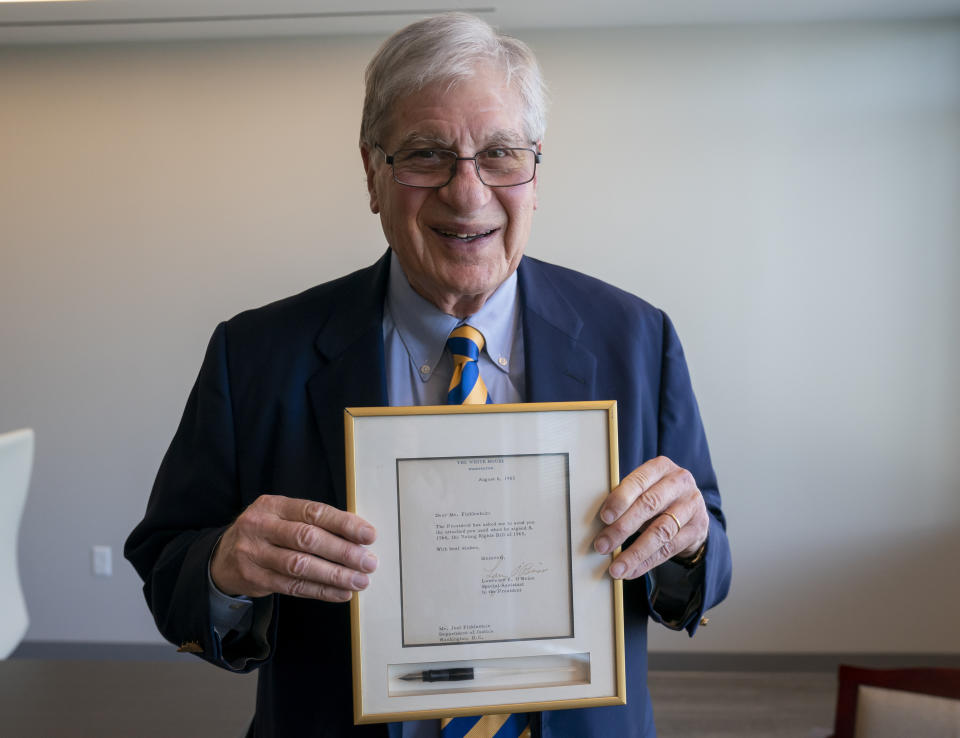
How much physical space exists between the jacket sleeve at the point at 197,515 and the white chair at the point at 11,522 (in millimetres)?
2047

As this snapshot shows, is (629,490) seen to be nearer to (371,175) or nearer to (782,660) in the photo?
(371,175)

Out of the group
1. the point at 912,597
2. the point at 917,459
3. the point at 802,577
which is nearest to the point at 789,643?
the point at 802,577

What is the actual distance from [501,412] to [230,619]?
49cm

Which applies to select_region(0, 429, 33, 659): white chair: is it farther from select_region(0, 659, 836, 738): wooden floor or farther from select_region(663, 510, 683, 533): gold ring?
select_region(663, 510, 683, 533): gold ring

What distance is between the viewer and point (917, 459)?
3984mm

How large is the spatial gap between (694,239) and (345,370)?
311cm

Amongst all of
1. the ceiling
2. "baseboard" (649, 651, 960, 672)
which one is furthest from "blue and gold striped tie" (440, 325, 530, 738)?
"baseboard" (649, 651, 960, 672)

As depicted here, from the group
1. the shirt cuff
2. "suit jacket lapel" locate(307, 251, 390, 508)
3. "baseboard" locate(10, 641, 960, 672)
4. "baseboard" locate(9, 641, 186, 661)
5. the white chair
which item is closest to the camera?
the shirt cuff

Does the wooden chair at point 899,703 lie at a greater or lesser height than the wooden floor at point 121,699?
lesser

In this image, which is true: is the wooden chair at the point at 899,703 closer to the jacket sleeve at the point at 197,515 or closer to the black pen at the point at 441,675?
the black pen at the point at 441,675

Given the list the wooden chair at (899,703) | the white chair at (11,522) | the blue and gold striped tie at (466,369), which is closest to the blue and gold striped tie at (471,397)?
the blue and gold striped tie at (466,369)

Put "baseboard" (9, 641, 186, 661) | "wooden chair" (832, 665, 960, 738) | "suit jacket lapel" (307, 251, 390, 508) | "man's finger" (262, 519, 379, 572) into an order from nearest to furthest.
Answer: "man's finger" (262, 519, 379, 572), "suit jacket lapel" (307, 251, 390, 508), "wooden chair" (832, 665, 960, 738), "baseboard" (9, 641, 186, 661)

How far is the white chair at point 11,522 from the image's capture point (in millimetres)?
2926

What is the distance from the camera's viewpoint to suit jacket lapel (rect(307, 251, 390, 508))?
1167 mm
